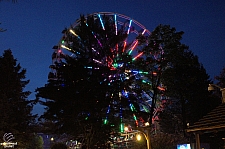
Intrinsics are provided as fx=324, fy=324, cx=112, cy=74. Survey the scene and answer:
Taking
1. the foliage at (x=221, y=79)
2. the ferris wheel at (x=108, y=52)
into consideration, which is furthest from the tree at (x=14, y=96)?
the foliage at (x=221, y=79)

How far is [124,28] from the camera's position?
28.4 meters

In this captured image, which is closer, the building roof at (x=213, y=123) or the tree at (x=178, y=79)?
the building roof at (x=213, y=123)

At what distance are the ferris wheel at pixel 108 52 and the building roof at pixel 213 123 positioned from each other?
1323 cm

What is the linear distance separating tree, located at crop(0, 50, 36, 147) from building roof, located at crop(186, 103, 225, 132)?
25647 mm

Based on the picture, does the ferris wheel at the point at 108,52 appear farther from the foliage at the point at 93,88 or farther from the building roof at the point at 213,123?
the building roof at the point at 213,123

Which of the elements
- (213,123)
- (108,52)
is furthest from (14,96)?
(213,123)

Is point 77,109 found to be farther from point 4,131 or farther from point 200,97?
point 200,97

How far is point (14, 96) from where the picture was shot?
35.3 m

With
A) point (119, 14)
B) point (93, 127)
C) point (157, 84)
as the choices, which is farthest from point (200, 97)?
point (93, 127)

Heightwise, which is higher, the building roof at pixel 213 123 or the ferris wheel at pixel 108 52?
the ferris wheel at pixel 108 52

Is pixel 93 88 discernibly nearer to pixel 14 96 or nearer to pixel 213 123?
pixel 213 123

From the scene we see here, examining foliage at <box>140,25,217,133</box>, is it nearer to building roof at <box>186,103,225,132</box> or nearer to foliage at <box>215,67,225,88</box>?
foliage at <box>215,67,225,88</box>

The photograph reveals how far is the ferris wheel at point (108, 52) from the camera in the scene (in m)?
24.2

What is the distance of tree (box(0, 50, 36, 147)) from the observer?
3362 centimetres
